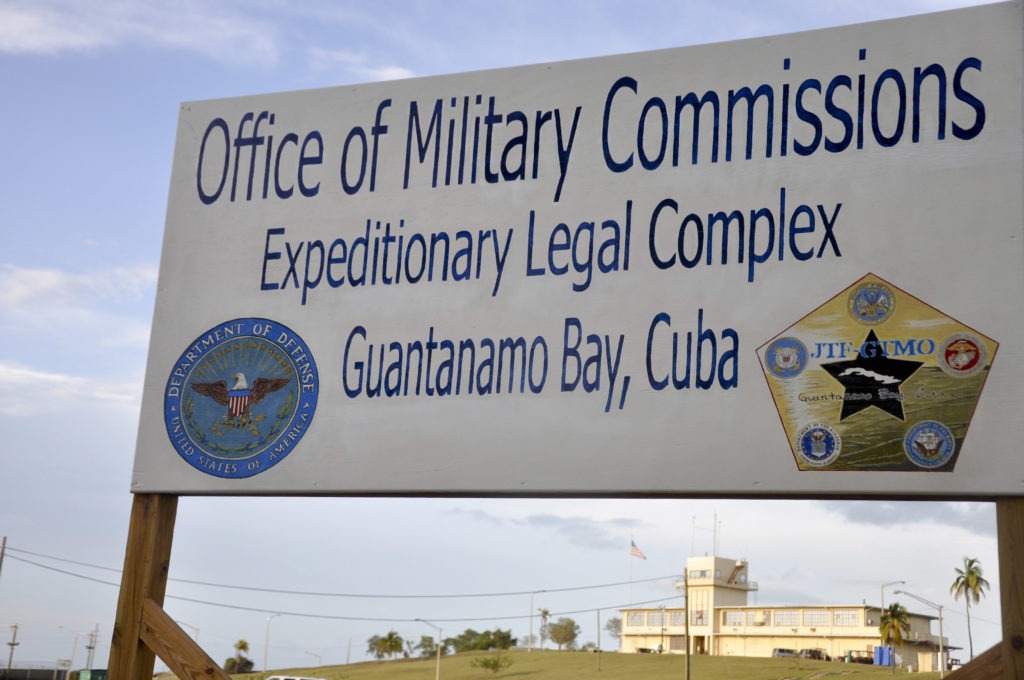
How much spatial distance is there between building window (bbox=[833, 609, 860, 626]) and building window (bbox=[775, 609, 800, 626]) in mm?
2578

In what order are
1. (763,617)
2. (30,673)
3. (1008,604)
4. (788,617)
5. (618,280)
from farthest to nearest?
1. (763,617)
2. (788,617)
3. (30,673)
4. (618,280)
5. (1008,604)

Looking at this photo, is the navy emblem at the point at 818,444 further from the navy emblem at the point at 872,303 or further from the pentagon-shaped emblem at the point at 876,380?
the navy emblem at the point at 872,303

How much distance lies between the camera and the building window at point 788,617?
77500 mm

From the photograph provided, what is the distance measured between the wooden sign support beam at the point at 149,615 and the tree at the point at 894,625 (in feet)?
240

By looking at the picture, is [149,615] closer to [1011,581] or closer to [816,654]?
[1011,581]

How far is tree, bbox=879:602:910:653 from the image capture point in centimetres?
7206

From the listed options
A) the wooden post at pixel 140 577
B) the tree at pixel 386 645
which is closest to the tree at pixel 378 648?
the tree at pixel 386 645

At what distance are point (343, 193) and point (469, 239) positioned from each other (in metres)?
0.87

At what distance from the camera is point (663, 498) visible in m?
5.45

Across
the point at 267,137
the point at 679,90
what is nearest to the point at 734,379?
the point at 679,90

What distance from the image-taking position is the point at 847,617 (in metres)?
76.3

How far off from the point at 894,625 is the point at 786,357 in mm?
73441

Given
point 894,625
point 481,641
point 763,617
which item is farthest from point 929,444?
point 481,641

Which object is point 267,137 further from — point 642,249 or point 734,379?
point 734,379
